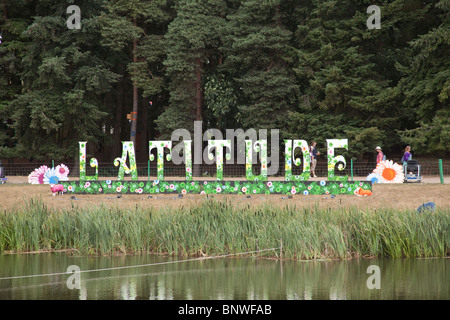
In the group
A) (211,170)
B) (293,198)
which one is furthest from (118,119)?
(293,198)

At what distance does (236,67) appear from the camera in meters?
39.7

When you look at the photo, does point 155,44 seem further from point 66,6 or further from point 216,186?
point 216,186

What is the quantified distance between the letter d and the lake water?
10 cm

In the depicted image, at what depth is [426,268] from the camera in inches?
534

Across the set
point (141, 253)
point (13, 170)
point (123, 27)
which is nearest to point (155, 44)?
point (123, 27)

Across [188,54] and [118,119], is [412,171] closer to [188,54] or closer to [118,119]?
[188,54]

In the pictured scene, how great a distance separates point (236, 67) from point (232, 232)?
25.6 meters

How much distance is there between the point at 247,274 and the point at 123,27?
27.8 metres

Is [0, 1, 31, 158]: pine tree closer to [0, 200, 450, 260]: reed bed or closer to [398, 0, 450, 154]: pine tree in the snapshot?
[398, 0, 450, 154]: pine tree

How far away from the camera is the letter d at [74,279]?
12.2 meters

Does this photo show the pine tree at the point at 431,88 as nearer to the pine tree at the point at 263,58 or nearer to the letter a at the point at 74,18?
the pine tree at the point at 263,58
